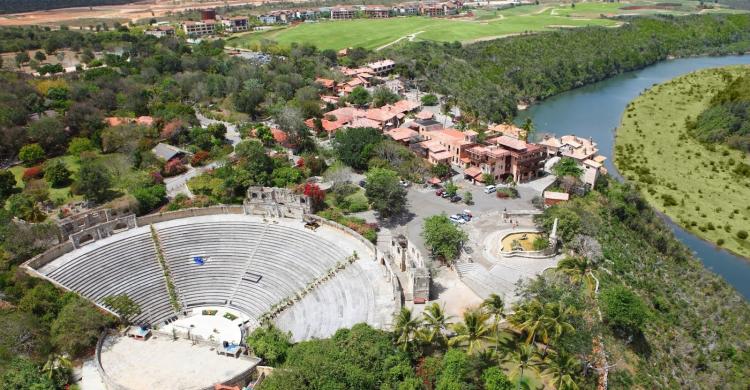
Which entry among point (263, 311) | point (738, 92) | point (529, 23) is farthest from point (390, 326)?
point (529, 23)

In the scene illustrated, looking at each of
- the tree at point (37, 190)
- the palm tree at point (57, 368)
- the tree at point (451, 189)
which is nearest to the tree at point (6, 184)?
the tree at point (37, 190)

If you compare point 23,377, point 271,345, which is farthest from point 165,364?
point 23,377

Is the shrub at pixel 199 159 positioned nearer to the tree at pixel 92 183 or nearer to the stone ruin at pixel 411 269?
the tree at pixel 92 183

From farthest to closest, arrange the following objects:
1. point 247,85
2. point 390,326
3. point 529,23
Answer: point 529,23, point 247,85, point 390,326

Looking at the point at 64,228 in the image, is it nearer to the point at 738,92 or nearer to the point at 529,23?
the point at 738,92

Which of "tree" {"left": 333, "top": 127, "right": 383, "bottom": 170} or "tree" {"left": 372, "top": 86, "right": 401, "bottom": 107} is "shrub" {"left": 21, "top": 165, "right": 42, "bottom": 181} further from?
"tree" {"left": 372, "top": 86, "right": 401, "bottom": 107}

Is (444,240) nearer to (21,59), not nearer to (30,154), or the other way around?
(30,154)
